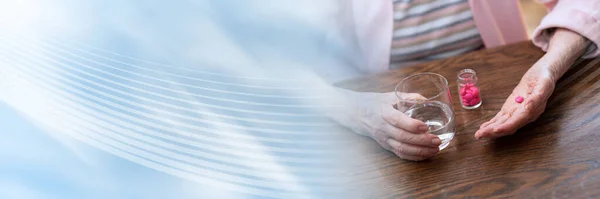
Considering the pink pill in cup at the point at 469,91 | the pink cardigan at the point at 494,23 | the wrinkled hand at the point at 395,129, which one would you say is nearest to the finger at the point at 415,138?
the wrinkled hand at the point at 395,129

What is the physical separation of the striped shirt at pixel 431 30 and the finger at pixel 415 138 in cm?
37

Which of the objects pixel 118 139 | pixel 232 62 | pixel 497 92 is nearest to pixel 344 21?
pixel 497 92

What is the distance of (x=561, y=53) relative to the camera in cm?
106

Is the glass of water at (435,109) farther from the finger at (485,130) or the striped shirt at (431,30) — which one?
the striped shirt at (431,30)

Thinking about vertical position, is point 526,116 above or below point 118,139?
below

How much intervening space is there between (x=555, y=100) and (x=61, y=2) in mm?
766

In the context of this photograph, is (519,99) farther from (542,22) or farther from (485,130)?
(542,22)

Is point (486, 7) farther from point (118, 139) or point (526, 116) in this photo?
point (118, 139)

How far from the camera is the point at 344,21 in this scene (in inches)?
44.1

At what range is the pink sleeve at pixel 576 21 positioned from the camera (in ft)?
3.57

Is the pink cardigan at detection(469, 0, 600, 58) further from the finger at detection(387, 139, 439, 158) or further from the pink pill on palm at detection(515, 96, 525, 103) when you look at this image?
the finger at detection(387, 139, 439, 158)

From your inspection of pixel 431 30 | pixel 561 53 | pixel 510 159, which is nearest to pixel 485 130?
pixel 510 159

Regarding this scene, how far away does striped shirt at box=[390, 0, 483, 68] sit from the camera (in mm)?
1235

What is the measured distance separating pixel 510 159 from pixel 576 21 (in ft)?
1.19
